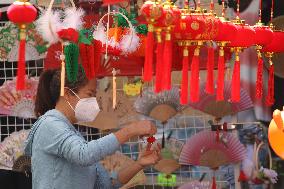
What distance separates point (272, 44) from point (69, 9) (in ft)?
4.00

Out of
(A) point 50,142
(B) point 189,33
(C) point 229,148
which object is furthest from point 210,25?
(C) point 229,148

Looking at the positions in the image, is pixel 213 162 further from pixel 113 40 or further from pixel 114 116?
pixel 113 40

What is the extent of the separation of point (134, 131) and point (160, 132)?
5.72 feet

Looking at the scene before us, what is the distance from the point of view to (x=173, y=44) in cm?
355

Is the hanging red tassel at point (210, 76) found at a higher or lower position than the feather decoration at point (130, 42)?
lower

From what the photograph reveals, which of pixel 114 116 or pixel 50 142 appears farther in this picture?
pixel 114 116

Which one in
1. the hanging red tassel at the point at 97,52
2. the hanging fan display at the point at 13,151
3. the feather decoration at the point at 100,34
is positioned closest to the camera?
the hanging red tassel at the point at 97,52

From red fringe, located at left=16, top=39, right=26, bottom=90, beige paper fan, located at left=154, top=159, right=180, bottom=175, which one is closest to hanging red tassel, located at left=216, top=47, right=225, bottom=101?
red fringe, located at left=16, top=39, right=26, bottom=90

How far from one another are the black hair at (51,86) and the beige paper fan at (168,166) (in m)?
1.58

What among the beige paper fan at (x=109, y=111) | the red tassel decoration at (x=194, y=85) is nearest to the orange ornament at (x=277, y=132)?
the red tassel decoration at (x=194, y=85)

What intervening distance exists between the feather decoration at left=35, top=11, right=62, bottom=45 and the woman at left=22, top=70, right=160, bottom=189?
0.88 ft

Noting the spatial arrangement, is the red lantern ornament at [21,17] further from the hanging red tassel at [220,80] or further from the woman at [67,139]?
the hanging red tassel at [220,80]

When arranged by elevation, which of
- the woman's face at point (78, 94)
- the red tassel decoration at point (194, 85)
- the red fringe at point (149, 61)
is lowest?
the woman's face at point (78, 94)

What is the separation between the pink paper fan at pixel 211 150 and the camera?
500 centimetres
